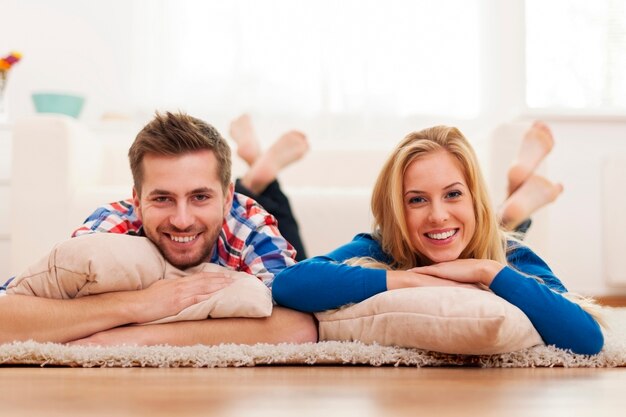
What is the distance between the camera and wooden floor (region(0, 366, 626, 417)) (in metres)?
0.81

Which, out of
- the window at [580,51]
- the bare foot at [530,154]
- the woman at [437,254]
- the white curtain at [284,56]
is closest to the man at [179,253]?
the woman at [437,254]

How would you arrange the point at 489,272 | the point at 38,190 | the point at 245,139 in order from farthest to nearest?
the point at 38,190 < the point at 245,139 < the point at 489,272

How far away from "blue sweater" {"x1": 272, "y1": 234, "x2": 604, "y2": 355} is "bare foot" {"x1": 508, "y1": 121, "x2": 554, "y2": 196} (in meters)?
0.82

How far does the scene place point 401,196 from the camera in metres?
1.54

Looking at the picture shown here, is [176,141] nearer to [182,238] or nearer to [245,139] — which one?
[182,238]

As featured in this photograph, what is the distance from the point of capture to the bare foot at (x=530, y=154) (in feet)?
7.89

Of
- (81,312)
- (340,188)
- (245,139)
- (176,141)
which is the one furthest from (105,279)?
(340,188)

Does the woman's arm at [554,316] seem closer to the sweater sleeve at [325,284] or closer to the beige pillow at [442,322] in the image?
the beige pillow at [442,322]

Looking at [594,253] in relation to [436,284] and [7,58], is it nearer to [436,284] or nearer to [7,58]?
[436,284]

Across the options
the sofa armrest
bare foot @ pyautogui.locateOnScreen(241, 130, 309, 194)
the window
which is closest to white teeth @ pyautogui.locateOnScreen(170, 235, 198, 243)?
bare foot @ pyautogui.locateOnScreen(241, 130, 309, 194)

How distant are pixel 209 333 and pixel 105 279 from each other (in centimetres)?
21

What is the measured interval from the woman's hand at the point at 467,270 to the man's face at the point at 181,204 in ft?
1.37

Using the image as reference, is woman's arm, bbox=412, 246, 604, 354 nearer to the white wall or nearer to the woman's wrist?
the woman's wrist

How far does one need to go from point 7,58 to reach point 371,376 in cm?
300
